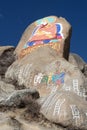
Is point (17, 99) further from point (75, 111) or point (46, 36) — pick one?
point (46, 36)

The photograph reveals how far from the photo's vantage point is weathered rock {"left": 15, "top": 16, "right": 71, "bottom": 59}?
80.9ft

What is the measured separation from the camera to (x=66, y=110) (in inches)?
637

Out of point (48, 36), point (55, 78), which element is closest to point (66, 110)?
point (55, 78)

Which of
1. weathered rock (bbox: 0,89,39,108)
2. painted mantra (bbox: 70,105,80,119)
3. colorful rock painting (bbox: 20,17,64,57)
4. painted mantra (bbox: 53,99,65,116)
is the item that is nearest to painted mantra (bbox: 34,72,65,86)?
weathered rock (bbox: 0,89,39,108)

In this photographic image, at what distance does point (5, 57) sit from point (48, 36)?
340cm

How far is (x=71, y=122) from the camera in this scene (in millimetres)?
16031

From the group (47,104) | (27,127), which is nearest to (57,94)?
(47,104)

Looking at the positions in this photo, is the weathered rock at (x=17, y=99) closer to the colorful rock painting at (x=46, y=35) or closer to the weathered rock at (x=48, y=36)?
the weathered rock at (x=48, y=36)

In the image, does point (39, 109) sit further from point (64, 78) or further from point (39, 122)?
point (64, 78)

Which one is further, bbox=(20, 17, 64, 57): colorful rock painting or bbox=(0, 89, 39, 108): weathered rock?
bbox=(20, 17, 64, 57): colorful rock painting

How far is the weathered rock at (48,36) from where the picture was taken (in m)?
24.7

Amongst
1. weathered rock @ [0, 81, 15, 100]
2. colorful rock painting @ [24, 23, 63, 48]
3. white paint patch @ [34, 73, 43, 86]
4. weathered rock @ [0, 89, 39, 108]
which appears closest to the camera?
weathered rock @ [0, 89, 39, 108]

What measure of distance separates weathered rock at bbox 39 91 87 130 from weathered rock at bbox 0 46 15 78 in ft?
25.9

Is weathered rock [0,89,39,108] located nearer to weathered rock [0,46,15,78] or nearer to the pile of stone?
the pile of stone
